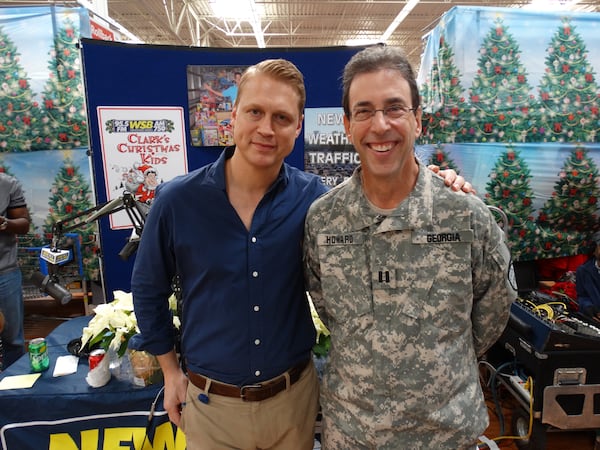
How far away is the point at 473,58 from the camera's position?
13.6ft

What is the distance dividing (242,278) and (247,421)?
49cm

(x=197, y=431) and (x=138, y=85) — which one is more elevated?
(x=138, y=85)

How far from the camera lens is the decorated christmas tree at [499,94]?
13.5 ft

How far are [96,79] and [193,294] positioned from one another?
2269 mm

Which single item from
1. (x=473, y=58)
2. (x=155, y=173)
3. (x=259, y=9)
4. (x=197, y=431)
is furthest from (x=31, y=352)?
(x=259, y=9)

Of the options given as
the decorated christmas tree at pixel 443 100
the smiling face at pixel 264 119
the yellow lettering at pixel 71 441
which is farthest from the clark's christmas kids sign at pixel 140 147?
the decorated christmas tree at pixel 443 100

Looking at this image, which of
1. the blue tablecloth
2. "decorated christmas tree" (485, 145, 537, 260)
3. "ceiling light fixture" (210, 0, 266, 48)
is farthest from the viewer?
"ceiling light fixture" (210, 0, 266, 48)

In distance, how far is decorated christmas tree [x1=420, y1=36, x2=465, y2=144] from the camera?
4.14 m

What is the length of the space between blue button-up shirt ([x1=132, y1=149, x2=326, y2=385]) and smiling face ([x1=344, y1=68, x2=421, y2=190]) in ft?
1.12

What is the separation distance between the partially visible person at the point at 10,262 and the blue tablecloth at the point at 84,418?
5.12 ft

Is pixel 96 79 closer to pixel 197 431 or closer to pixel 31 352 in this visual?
pixel 31 352

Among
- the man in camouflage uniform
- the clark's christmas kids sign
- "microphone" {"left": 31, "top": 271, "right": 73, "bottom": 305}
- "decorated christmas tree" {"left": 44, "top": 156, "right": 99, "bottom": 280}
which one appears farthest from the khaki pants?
"decorated christmas tree" {"left": 44, "top": 156, "right": 99, "bottom": 280}

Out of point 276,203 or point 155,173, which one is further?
point 155,173

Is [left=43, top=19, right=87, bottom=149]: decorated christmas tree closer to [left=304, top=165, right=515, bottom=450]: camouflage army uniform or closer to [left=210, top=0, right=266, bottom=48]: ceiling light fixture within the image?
[left=210, top=0, right=266, bottom=48]: ceiling light fixture
